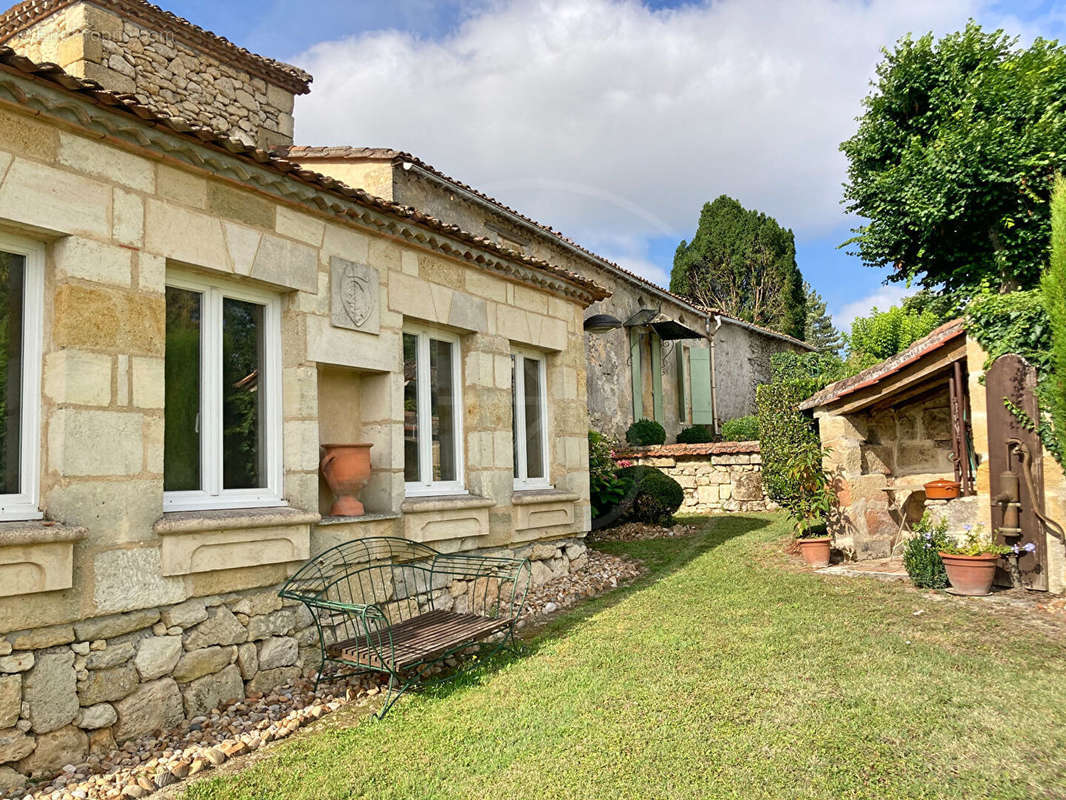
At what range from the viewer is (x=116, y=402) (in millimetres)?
3875

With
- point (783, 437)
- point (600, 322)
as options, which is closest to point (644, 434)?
point (600, 322)

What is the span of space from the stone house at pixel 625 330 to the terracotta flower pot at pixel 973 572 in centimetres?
773

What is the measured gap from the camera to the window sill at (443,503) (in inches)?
222

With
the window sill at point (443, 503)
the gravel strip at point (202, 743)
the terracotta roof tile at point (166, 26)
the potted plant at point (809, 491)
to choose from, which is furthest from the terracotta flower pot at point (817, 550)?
the terracotta roof tile at point (166, 26)

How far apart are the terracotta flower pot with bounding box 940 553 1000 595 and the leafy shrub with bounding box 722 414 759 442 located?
10175 millimetres

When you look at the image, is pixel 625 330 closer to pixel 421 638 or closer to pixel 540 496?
pixel 540 496

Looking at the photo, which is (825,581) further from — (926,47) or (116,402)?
(926,47)

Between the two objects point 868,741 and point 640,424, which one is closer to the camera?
point 868,741

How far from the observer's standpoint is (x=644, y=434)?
1538cm

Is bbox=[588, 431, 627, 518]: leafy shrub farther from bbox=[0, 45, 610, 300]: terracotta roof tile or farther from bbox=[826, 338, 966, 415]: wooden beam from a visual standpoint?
bbox=[0, 45, 610, 300]: terracotta roof tile

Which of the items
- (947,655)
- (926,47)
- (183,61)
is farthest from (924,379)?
(926,47)

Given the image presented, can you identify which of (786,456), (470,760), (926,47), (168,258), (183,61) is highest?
(926,47)

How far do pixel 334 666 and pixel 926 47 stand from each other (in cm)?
1806

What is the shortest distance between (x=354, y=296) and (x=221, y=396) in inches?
48.8
